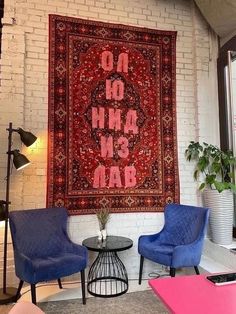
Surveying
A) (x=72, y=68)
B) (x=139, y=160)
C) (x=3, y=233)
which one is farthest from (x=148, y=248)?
(x=72, y=68)

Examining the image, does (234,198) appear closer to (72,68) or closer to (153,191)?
(153,191)

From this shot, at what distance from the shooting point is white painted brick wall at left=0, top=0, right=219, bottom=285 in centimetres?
345

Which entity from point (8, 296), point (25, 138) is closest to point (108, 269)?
point (8, 296)

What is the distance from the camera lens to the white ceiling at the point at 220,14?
358 cm

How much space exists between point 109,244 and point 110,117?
151 cm

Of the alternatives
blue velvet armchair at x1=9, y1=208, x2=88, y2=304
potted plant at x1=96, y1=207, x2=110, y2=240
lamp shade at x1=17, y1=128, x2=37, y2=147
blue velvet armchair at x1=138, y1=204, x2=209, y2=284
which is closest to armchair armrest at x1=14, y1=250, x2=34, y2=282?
blue velvet armchair at x1=9, y1=208, x2=88, y2=304

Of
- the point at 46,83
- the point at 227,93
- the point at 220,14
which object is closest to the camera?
Result: the point at 46,83

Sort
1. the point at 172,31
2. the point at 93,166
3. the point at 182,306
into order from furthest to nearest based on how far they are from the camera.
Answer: the point at 172,31
the point at 93,166
the point at 182,306

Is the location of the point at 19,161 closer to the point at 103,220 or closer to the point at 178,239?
the point at 103,220

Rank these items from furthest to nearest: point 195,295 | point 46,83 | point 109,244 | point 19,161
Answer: point 46,83
point 109,244
point 19,161
point 195,295

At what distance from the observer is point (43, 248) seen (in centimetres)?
313

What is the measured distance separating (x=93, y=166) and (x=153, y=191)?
82cm

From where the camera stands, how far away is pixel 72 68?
3662 millimetres

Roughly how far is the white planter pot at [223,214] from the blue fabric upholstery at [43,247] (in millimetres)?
1595
